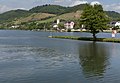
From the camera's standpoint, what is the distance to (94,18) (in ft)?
396

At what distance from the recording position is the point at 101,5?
127 m

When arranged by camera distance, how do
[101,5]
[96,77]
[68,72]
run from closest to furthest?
[96,77] < [68,72] < [101,5]

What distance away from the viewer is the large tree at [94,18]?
11988cm

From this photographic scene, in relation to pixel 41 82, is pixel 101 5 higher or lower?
higher

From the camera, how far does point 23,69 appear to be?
152 feet

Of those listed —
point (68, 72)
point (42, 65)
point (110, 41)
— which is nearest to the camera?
point (68, 72)

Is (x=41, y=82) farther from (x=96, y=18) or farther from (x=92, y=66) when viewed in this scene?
(x=96, y=18)

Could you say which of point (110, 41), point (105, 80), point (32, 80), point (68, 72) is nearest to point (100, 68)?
point (68, 72)

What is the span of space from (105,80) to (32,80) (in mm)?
9119

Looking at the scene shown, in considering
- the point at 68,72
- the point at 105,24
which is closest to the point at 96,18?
the point at 105,24

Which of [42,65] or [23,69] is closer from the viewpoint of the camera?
[23,69]

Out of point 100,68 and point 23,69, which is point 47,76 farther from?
point 100,68

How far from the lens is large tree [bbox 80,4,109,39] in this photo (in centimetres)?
11988

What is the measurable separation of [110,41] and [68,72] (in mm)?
73586
